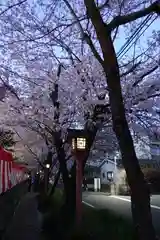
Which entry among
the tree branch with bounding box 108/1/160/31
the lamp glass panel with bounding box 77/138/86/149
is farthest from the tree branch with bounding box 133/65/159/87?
the tree branch with bounding box 108/1/160/31

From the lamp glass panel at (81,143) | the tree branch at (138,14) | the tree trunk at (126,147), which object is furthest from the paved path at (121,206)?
the tree branch at (138,14)

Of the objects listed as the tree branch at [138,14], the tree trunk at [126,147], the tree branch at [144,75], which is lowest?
the tree trunk at [126,147]

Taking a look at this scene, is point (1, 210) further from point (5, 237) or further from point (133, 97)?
point (133, 97)

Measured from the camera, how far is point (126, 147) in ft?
21.0

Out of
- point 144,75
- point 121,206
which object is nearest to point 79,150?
point 144,75

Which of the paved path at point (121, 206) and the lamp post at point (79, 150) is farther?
the paved path at point (121, 206)

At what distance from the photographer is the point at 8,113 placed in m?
15.9

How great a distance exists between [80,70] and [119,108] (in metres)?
6.97

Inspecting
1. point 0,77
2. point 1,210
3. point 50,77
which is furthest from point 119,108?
point 0,77

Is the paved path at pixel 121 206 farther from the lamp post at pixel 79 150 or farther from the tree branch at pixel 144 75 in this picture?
the tree branch at pixel 144 75

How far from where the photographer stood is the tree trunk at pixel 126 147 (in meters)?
6.19

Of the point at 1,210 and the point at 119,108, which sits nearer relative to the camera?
the point at 119,108

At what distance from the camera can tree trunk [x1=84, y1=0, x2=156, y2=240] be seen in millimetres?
6189

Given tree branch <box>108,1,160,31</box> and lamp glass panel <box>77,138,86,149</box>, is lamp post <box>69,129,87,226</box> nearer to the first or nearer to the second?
lamp glass panel <box>77,138,86,149</box>
